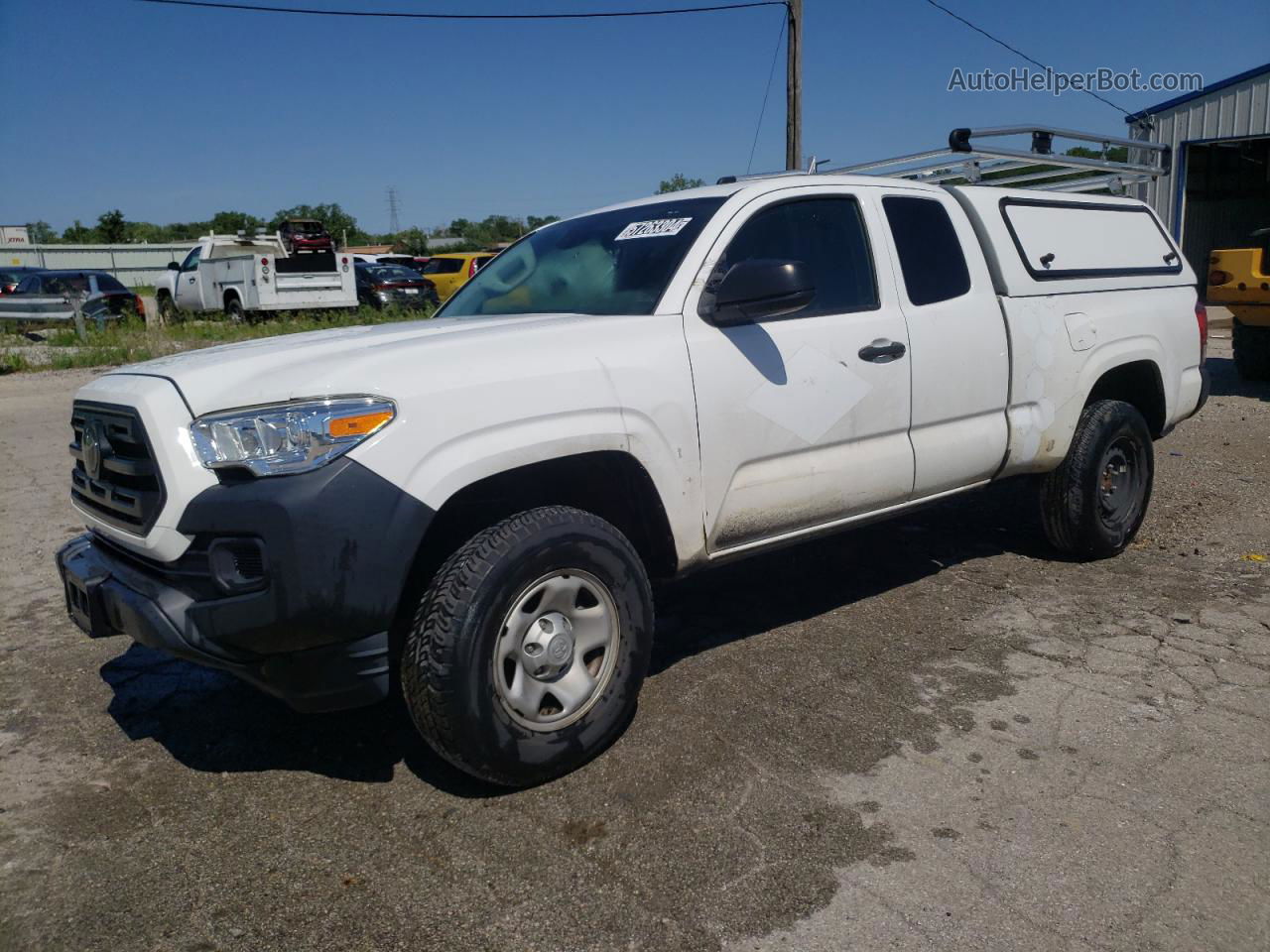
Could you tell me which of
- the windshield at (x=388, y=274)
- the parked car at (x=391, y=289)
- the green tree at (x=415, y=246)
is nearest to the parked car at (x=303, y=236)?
the parked car at (x=391, y=289)

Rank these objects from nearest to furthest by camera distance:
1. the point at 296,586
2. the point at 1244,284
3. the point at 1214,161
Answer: the point at 296,586 → the point at 1244,284 → the point at 1214,161

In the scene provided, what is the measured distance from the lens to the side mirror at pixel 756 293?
3482 millimetres

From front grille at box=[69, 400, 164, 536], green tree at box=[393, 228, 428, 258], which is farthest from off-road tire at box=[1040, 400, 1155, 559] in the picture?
green tree at box=[393, 228, 428, 258]

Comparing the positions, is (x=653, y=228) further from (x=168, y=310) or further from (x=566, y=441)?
A: (x=168, y=310)

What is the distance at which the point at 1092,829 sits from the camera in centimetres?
290

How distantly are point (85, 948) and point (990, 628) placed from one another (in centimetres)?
351

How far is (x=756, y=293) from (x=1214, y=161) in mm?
26019

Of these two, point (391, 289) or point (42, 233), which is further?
point (42, 233)

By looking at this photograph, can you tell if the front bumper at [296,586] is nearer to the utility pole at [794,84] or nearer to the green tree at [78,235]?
the utility pole at [794,84]

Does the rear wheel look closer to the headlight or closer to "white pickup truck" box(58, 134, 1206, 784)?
"white pickup truck" box(58, 134, 1206, 784)

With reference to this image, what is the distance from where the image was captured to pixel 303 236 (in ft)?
79.3

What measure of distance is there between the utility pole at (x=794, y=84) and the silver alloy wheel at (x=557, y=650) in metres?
16.0

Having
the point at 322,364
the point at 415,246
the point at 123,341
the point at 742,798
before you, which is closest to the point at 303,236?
the point at 123,341

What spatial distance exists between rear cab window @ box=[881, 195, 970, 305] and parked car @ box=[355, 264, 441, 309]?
19580 millimetres
